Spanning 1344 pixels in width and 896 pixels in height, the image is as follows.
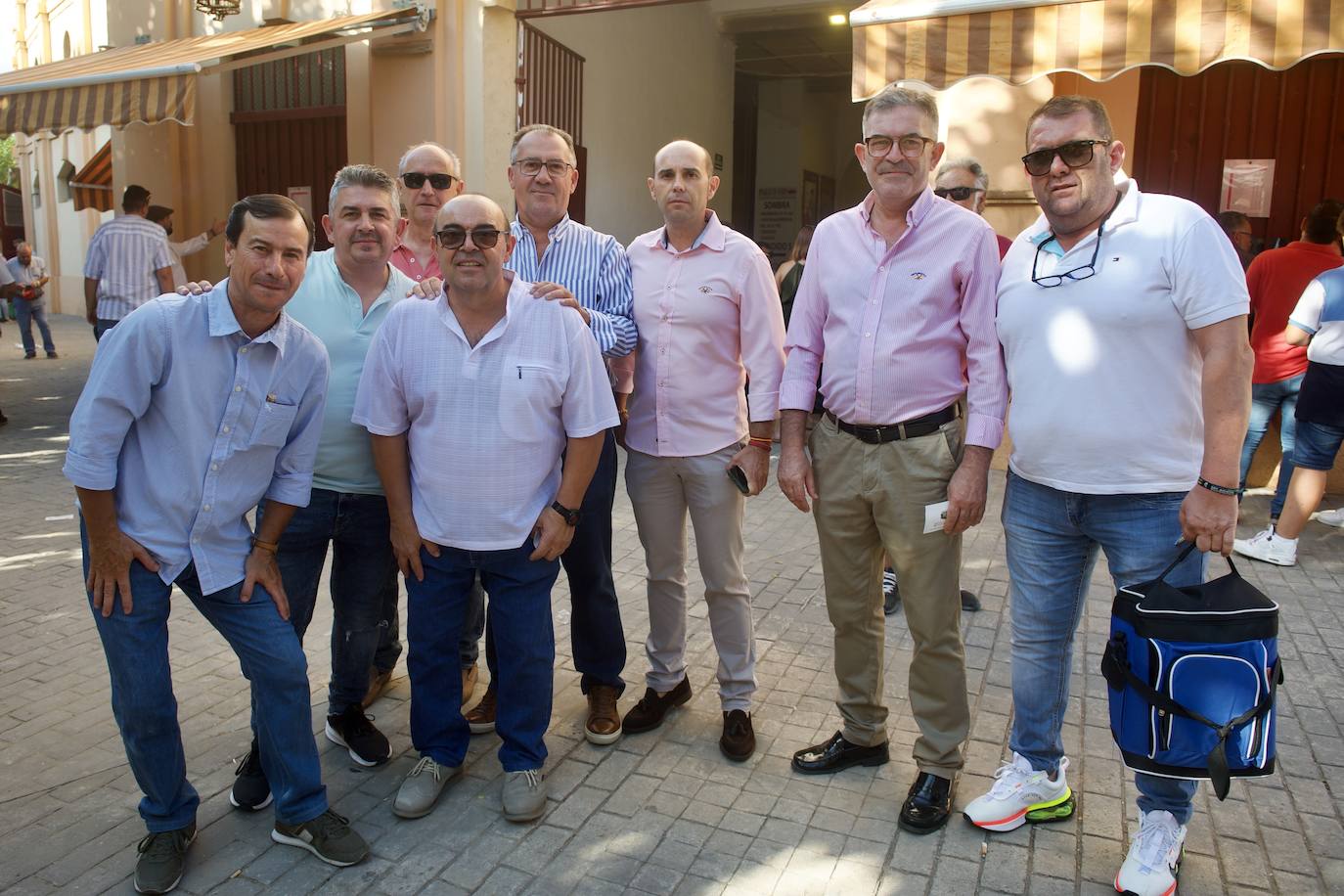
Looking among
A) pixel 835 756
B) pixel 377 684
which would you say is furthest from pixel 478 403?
pixel 835 756

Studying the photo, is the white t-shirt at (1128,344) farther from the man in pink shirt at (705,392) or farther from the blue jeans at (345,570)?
the blue jeans at (345,570)

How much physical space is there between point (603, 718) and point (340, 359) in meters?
1.59

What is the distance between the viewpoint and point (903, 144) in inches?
120

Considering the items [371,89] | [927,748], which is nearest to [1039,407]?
[927,748]

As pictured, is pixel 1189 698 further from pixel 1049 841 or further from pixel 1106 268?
pixel 1106 268

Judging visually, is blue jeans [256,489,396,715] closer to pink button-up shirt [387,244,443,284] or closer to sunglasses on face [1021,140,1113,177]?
pink button-up shirt [387,244,443,284]

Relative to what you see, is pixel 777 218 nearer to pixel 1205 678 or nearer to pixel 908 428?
pixel 908 428

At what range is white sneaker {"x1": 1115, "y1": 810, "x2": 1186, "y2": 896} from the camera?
110 inches

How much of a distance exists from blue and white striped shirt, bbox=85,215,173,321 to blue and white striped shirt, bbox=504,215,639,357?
6703mm

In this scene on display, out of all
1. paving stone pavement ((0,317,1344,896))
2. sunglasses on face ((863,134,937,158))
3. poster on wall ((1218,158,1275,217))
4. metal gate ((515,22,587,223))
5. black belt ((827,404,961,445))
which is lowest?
paving stone pavement ((0,317,1344,896))

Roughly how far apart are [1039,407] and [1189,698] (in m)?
0.86

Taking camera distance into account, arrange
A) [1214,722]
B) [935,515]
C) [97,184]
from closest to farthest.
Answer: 1. [1214,722]
2. [935,515]
3. [97,184]

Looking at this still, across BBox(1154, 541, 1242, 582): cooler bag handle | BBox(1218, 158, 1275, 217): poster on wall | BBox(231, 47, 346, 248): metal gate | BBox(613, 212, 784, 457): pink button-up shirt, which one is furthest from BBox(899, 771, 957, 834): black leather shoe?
BBox(231, 47, 346, 248): metal gate

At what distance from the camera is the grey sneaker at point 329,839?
9.72ft
